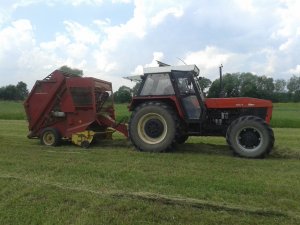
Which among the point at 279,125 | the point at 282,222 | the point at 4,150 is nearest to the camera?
the point at 282,222

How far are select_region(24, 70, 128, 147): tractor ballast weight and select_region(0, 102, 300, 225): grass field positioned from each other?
232 centimetres

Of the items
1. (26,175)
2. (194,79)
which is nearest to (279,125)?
(194,79)

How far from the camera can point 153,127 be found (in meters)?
10.3

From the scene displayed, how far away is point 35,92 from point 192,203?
25.3 ft

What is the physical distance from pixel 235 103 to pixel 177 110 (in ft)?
4.38

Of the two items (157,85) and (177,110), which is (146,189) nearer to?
(177,110)

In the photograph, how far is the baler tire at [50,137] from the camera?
37.6 ft

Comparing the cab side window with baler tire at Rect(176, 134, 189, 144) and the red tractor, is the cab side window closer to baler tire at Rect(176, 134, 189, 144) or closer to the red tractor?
the red tractor

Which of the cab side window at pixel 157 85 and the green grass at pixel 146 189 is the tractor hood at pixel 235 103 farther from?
the green grass at pixel 146 189

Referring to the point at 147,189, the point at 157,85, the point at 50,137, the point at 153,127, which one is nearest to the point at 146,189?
the point at 147,189

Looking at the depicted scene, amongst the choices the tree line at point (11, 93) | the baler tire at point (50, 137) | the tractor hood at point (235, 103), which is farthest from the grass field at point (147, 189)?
the tree line at point (11, 93)

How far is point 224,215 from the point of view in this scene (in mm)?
4895

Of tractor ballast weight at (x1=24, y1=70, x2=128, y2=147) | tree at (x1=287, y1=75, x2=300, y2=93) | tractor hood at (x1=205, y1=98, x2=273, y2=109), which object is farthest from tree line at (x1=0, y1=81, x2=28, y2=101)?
tractor hood at (x1=205, y1=98, x2=273, y2=109)

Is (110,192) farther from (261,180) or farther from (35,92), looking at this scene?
(35,92)
